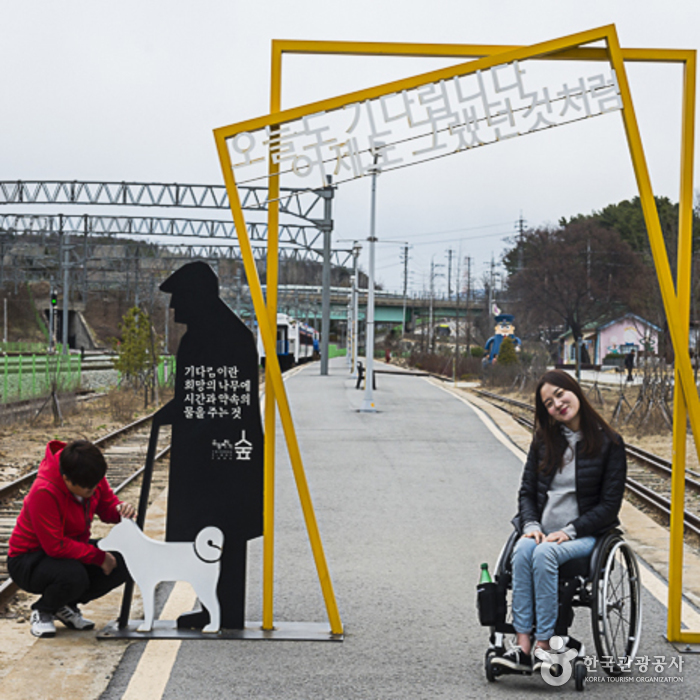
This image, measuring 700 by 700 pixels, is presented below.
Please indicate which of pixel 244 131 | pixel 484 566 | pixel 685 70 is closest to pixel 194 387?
pixel 244 131

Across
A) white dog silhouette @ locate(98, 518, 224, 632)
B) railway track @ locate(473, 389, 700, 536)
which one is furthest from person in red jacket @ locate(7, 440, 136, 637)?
railway track @ locate(473, 389, 700, 536)

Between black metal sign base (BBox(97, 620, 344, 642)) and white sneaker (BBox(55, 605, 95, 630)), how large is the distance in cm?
14

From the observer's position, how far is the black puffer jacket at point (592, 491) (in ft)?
A: 16.2

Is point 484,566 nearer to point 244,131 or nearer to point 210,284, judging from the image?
point 210,284

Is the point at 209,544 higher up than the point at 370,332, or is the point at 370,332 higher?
the point at 370,332

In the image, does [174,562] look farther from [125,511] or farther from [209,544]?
[125,511]

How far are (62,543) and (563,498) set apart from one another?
2.75m

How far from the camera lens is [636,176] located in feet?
18.6

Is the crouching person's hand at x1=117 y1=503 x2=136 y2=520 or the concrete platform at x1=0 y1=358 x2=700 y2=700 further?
the crouching person's hand at x1=117 y1=503 x2=136 y2=520

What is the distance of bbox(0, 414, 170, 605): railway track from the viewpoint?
824 cm

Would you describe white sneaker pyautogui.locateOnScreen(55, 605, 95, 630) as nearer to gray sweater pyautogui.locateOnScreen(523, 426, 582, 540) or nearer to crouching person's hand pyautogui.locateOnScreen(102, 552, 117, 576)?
crouching person's hand pyautogui.locateOnScreen(102, 552, 117, 576)

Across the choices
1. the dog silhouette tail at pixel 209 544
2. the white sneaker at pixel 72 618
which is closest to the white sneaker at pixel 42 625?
the white sneaker at pixel 72 618

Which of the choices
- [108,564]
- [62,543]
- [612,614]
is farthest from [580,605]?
[62,543]

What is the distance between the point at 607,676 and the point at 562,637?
0.43m
